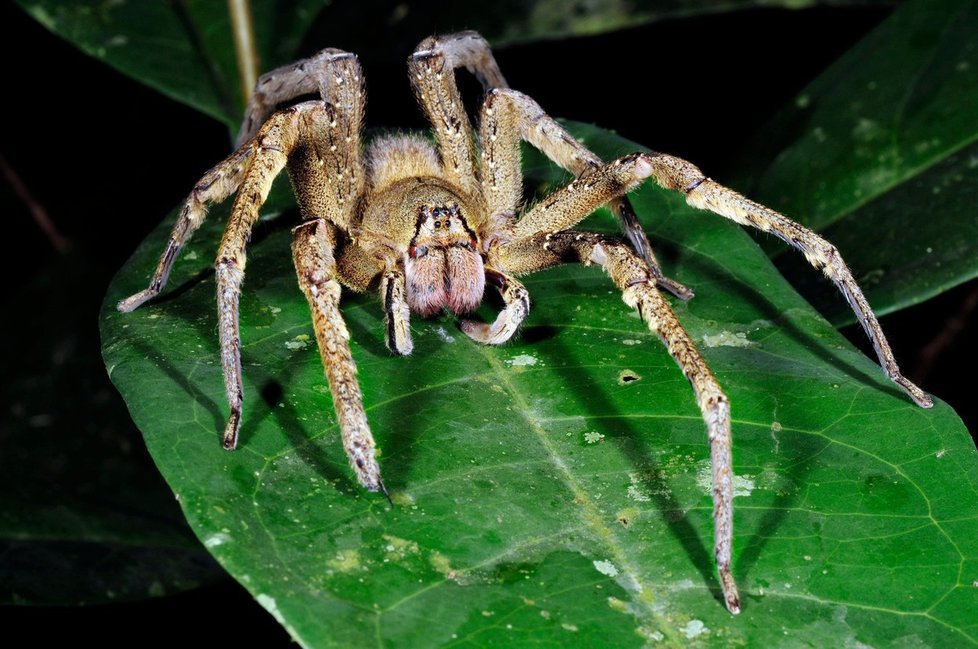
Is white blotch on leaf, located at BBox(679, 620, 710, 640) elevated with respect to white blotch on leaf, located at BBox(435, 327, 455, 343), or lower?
lower

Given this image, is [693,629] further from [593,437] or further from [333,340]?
[333,340]

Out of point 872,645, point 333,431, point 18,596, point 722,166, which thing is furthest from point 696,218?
point 18,596

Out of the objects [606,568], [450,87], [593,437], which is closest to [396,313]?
[593,437]

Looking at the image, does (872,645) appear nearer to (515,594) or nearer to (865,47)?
(515,594)

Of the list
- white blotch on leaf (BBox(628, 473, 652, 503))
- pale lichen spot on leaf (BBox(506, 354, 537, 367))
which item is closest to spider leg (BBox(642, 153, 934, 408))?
pale lichen spot on leaf (BBox(506, 354, 537, 367))

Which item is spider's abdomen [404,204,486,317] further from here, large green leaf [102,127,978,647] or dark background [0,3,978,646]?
dark background [0,3,978,646]

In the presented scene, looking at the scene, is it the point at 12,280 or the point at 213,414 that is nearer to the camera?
the point at 213,414

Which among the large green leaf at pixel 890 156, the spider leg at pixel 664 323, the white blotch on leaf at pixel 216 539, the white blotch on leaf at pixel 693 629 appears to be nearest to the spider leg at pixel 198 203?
the spider leg at pixel 664 323
